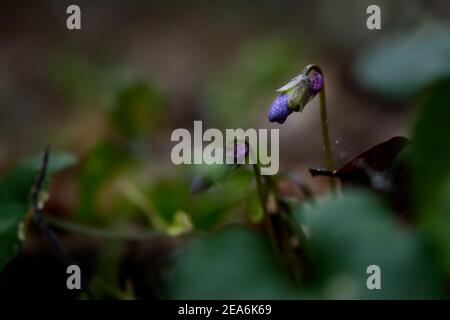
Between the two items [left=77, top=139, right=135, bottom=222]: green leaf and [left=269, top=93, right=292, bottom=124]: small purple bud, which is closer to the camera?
[left=269, top=93, right=292, bottom=124]: small purple bud

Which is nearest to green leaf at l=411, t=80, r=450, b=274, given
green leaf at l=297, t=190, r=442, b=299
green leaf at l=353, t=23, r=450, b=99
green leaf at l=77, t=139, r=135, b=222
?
green leaf at l=297, t=190, r=442, b=299

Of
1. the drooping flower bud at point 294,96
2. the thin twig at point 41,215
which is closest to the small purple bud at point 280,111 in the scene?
the drooping flower bud at point 294,96

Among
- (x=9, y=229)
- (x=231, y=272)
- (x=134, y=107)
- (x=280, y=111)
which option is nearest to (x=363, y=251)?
(x=231, y=272)

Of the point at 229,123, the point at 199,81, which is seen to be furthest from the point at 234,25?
the point at 229,123

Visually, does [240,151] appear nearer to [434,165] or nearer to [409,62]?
[434,165]

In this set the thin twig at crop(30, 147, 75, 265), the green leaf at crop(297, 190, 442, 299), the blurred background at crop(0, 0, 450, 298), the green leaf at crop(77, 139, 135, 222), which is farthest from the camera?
the green leaf at crop(77, 139, 135, 222)

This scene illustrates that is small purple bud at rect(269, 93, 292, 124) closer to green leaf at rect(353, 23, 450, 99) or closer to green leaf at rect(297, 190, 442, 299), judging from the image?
green leaf at rect(297, 190, 442, 299)

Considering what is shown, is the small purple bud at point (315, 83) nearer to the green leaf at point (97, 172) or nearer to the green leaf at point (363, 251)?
the green leaf at point (363, 251)
